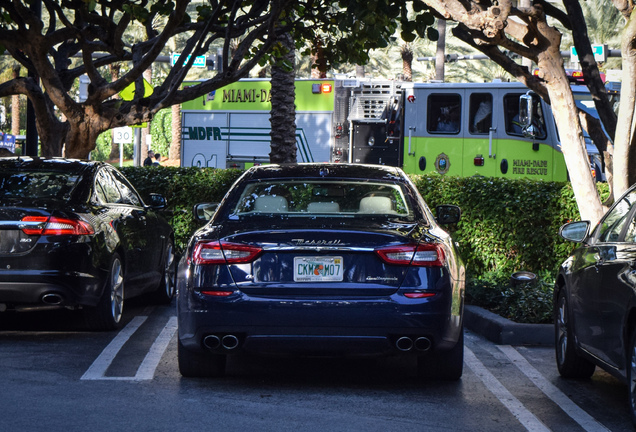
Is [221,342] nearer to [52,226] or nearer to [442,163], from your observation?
[52,226]

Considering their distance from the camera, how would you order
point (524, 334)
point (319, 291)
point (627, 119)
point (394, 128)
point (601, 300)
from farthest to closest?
point (394, 128)
point (627, 119)
point (524, 334)
point (319, 291)
point (601, 300)

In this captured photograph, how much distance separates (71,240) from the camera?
838 cm

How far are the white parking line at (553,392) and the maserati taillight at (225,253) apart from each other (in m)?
2.11

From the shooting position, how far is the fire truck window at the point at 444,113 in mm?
19438

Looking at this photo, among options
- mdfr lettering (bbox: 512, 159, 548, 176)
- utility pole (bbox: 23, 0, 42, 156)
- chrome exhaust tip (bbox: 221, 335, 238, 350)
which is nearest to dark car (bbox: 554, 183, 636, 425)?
chrome exhaust tip (bbox: 221, 335, 238, 350)

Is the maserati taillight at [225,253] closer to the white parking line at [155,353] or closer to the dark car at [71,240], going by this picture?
the white parking line at [155,353]

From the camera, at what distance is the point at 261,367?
24.4 ft

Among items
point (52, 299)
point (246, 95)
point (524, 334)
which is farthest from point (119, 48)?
point (246, 95)

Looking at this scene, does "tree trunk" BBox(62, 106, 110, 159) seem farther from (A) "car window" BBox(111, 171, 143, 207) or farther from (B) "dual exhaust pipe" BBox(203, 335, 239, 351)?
(B) "dual exhaust pipe" BBox(203, 335, 239, 351)

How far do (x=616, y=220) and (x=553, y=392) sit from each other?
1.20 meters

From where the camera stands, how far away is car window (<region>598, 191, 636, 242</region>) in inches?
255

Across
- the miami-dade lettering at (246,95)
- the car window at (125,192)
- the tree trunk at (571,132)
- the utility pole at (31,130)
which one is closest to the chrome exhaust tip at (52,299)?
the car window at (125,192)

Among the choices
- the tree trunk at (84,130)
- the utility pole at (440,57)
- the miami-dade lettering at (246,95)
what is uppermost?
the utility pole at (440,57)

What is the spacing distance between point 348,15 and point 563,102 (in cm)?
282
